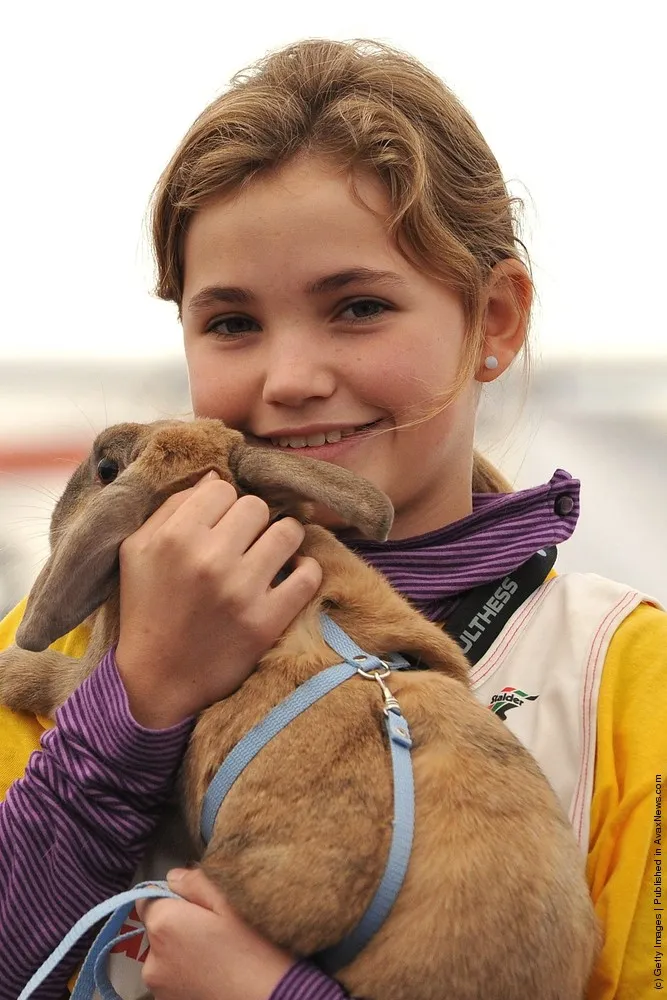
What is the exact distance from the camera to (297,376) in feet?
4.93

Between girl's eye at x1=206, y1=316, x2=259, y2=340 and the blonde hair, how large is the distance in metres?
0.22

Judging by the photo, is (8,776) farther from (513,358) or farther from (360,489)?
(513,358)

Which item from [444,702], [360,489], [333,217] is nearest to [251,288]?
[333,217]

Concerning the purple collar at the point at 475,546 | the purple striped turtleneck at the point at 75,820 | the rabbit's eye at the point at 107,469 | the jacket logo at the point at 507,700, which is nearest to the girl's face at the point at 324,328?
the purple collar at the point at 475,546

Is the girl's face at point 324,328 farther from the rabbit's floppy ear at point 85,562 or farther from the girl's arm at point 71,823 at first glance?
the girl's arm at point 71,823

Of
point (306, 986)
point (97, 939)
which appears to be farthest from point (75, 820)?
point (306, 986)

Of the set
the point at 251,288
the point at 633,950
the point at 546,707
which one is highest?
the point at 251,288

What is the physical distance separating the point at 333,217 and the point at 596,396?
138cm

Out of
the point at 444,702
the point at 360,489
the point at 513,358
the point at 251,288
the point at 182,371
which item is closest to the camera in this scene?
the point at 444,702

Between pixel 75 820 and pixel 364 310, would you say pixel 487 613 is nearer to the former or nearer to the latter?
pixel 364 310

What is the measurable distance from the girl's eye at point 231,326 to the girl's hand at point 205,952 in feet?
3.08

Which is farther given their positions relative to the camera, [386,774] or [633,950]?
[633,950]

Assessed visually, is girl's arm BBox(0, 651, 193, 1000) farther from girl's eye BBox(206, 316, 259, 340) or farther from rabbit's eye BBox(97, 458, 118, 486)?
girl's eye BBox(206, 316, 259, 340)

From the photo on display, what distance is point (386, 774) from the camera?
106 cm
